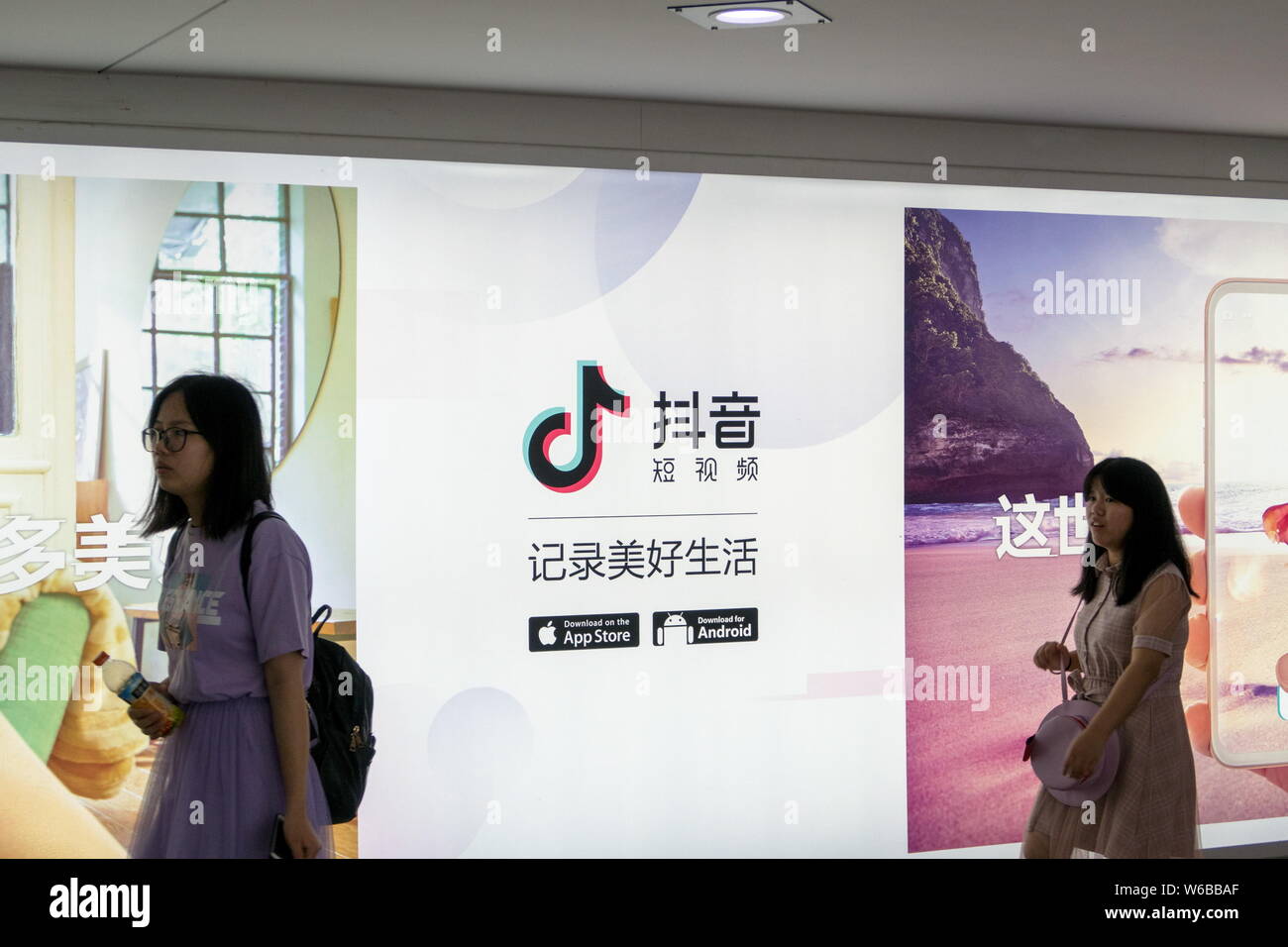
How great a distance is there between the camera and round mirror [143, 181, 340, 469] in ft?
13.0

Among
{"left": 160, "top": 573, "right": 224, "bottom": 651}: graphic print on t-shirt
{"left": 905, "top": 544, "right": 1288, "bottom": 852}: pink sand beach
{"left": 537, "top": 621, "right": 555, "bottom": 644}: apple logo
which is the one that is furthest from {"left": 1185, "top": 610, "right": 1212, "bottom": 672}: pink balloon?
{"left": 160, "top": 573, "right": 224, "bottom": 651}: graphic print on t-shirt

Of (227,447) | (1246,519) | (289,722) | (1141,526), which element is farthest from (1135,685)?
(227,447)

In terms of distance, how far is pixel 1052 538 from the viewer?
15.9 ft

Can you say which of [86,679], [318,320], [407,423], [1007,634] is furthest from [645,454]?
[86,679]

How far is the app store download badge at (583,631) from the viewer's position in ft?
14.1

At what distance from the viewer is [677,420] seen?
4.45 m

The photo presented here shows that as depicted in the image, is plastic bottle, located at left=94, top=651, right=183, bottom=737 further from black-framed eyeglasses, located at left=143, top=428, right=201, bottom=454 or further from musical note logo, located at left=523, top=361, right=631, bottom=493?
musical note logo, located at left=523, top=361, right=631, bottom=493

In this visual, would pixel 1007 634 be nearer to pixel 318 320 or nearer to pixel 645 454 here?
pixel 645 454

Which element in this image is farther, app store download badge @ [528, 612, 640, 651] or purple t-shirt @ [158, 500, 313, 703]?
app store download badge @ [528, 612, 640, 651]

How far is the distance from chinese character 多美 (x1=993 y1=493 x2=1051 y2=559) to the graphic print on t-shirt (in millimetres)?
3095

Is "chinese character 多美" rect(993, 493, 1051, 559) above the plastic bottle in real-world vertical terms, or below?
above

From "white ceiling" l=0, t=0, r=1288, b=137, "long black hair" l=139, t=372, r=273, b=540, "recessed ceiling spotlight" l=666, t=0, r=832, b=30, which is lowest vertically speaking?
"long black hair" l=139, t=372, r=273, b=540

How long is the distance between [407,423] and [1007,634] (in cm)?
245

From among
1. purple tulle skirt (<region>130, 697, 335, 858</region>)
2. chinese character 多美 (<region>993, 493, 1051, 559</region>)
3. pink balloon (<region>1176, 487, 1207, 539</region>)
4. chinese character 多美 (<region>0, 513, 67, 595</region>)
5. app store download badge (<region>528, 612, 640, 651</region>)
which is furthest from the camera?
pink balloon (<region>1176, 487, 1207, 539</region>)
